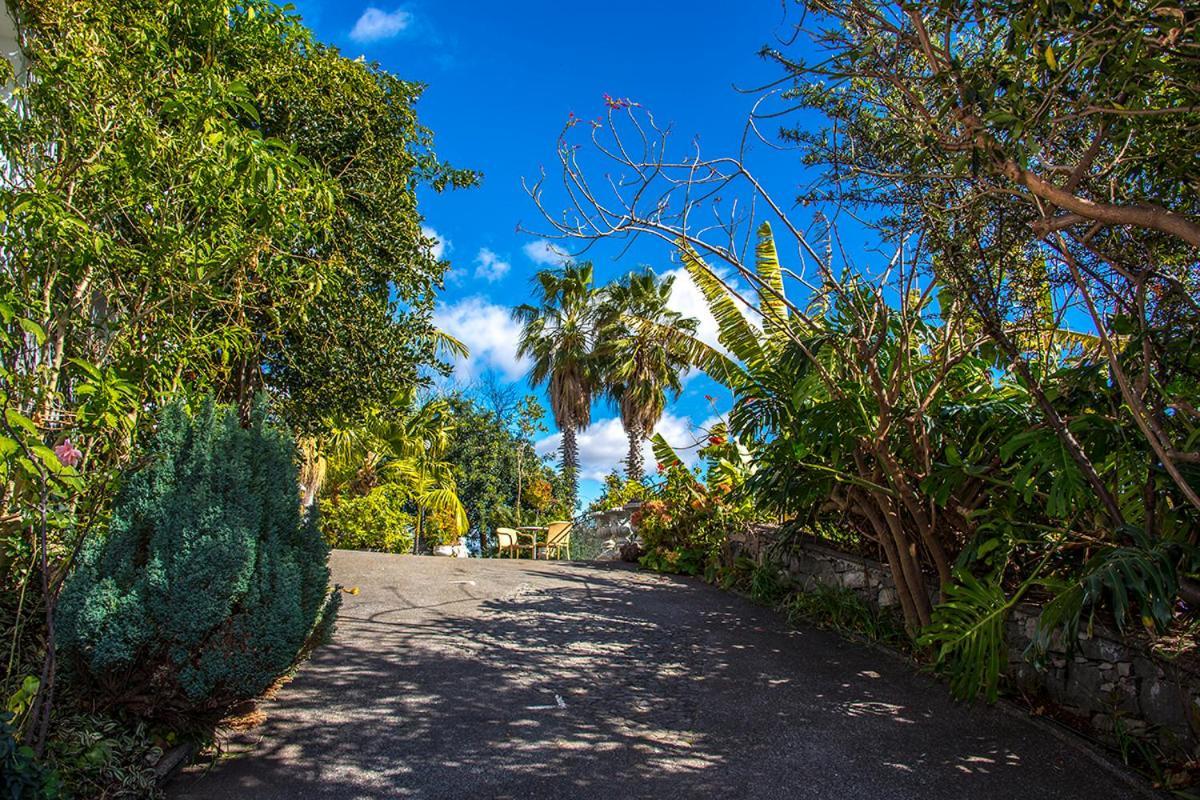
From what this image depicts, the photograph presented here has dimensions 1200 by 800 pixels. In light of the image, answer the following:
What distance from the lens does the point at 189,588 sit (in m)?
3.52

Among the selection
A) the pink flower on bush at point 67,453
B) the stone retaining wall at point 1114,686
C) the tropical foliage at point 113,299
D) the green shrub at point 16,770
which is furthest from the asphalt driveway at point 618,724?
the pink flower on bush at point 67,453

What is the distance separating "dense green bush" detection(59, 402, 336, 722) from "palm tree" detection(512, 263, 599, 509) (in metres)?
17.4

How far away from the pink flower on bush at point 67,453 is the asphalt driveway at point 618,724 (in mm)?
1790

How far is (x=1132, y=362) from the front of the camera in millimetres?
3824

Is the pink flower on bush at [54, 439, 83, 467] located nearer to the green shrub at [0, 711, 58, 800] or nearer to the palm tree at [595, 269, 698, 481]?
the green shrub at [0, 711, 58, 800]

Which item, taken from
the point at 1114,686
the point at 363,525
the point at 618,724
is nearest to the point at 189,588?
the point at 618,724

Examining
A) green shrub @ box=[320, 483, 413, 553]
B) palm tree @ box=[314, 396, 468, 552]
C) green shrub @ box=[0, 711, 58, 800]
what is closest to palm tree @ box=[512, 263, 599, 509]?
palm tree @ box=[314, 396, 468, 552]

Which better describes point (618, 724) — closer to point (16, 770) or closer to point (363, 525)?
point (16, 770)

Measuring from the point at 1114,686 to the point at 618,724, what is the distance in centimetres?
300

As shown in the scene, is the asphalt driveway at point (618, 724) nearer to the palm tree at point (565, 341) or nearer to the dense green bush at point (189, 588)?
the dense green bush at point (189, 588)

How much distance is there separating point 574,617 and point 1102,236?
214 inches

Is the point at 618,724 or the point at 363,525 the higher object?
the point at 363,525

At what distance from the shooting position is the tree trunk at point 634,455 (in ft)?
67.5

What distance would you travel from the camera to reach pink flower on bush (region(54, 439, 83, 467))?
3.82 meters
